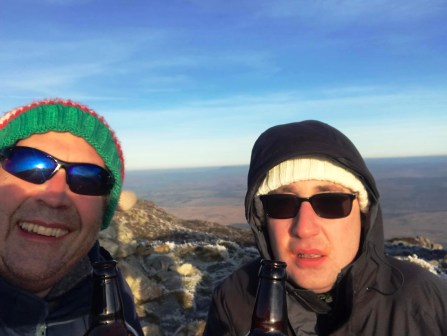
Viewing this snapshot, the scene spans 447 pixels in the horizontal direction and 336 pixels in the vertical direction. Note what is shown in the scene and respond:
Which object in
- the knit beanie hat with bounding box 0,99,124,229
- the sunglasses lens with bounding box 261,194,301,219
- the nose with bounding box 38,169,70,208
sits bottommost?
the sunglasses lens with bounding box 261,194,301,219

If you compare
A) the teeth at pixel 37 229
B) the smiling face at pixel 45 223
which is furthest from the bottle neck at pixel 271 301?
the teeth at pixel 37 229

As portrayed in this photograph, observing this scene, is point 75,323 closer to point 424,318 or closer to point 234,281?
point 234,281

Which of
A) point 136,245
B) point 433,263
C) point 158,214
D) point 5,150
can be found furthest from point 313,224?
point 158,214

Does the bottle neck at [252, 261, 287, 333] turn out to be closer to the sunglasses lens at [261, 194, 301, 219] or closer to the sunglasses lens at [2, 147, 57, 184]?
the sunglasses lens at [261, 194, 301, 219]

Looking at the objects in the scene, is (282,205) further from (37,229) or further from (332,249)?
(37,229)

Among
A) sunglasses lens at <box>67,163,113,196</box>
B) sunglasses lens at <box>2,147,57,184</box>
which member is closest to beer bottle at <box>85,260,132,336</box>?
sunglasses lens at <box>67,163,113,196</box>

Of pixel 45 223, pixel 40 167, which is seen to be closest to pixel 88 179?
pixel 40 167
